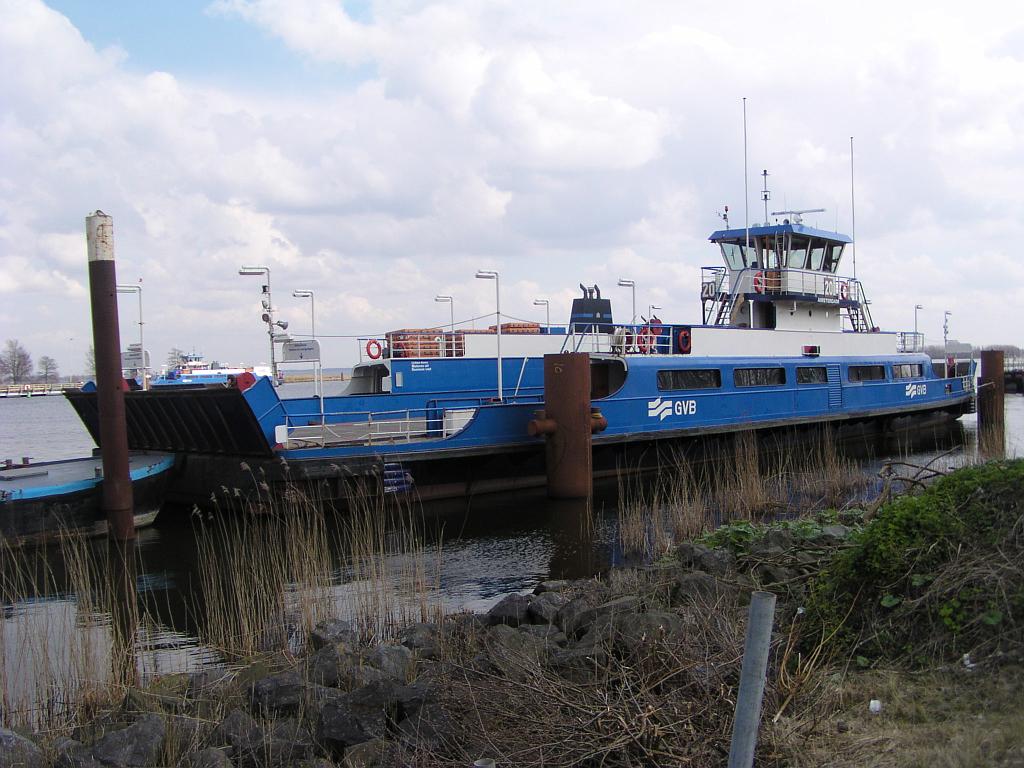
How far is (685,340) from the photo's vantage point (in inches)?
857

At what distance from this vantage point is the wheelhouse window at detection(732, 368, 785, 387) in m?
21.7

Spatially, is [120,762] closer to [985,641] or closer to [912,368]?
[985,641]

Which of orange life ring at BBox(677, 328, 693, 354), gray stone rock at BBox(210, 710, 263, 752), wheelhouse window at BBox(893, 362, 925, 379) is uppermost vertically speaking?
orange life ring at BBox(677, 328, 693, 354)

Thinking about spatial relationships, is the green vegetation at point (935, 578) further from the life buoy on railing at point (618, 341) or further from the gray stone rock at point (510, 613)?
the life buoy on railing at point (618, 341)

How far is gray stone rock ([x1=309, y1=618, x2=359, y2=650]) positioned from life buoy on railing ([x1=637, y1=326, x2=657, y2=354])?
44.8 feet

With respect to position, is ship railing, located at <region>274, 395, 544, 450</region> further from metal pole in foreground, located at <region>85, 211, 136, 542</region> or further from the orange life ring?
the orange life ring

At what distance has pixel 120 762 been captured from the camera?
5473 millimetres

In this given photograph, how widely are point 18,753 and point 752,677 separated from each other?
188 inches

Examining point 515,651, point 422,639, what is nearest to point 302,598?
point 422,639

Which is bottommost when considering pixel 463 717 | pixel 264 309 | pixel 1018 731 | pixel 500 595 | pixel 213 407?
pixel 500 595

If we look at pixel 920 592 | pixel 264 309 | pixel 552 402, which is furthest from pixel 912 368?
pixel 920 592

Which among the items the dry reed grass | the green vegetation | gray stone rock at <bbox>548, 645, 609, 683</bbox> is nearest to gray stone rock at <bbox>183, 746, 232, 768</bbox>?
gray stone rock at <bbox>548, 645, 609, 683</bbox>

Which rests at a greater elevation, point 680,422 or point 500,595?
point 680,422

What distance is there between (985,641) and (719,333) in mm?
17973
